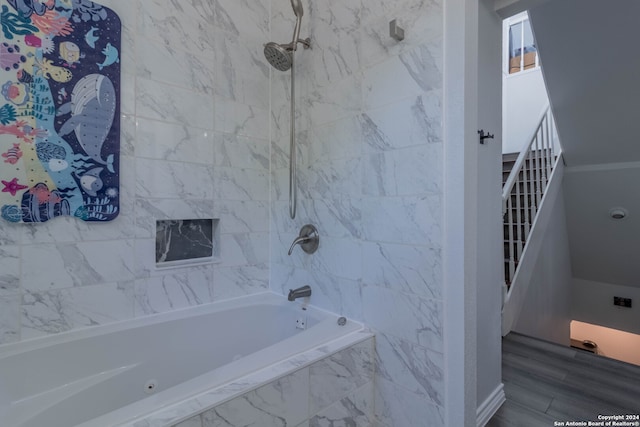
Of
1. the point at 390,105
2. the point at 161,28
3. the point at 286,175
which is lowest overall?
the point at 286,175

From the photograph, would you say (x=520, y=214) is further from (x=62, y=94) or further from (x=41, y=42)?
(x=41, y=42)

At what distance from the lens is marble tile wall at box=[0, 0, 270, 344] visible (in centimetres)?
127

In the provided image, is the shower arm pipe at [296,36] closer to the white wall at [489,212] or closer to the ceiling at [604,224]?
the white wall at [489,212]

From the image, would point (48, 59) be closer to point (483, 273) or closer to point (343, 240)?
point (343, 240)

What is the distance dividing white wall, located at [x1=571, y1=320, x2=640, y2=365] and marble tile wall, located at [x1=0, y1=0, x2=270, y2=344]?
5028 millimetres

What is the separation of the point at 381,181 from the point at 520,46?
5.13 m

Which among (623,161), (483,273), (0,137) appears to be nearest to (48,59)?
(0,137)

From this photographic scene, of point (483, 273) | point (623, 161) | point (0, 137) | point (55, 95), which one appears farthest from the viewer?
point (623, 161)

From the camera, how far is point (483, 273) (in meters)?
1.46

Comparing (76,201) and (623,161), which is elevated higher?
(623,161)

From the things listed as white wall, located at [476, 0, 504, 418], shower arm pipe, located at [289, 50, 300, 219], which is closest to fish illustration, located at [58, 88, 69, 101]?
shower arm pipe, located at [289, 50, 300, 219]

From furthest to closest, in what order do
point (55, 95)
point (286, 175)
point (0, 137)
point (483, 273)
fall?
point (286, 175) < point (483, 273) < point (55, 95) < point (0, 137)

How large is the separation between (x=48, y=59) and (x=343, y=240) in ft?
5.15

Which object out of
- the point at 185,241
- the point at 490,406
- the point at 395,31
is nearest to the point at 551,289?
the point at 490,406
